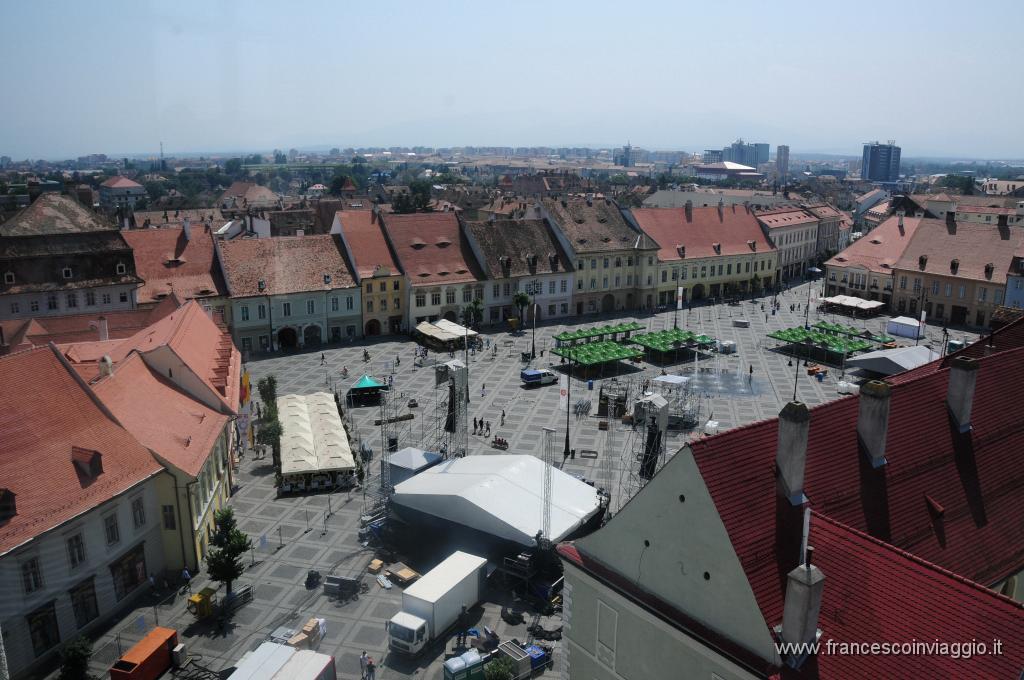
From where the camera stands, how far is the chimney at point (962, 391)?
24062mm

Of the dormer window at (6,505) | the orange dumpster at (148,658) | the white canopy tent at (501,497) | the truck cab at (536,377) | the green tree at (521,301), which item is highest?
the dormer window at (6,505)

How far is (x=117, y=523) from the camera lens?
31.5m

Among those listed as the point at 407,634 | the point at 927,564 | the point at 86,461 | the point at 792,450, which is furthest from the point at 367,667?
the point at 927,564

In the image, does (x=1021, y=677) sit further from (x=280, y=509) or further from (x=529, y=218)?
(x=529, y=218)

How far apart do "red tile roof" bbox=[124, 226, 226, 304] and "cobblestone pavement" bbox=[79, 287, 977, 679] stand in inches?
347

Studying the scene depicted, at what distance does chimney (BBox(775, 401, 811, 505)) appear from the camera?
18938 mm

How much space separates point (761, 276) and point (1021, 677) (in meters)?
94.3

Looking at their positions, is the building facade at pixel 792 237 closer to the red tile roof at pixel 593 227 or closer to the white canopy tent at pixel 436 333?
the red tile roof at pixel 593 227

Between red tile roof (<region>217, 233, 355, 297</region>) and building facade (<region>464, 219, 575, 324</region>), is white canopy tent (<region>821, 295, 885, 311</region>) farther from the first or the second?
red tile roof (<region>217, 233, 355, 297</region>)

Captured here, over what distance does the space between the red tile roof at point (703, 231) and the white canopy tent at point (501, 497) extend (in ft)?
197

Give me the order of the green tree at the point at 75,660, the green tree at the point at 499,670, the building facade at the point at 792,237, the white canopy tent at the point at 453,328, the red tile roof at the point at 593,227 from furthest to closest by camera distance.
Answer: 1. the building facade at the point at 792,237
2. the red tile roof at the point at 593,227
3. the white canopy tent at the point at 453,328
4. the green tree at the point at 75,660
5. the green tree at the point at 499,670

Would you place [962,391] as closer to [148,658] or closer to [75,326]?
[148,658]

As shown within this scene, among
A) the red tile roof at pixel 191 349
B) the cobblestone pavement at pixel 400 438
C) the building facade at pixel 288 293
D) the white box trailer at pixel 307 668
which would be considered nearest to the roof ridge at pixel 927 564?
the cobblestone pavement at pixel 400 438

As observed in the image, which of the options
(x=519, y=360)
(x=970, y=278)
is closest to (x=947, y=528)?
(x=519, y=360)
